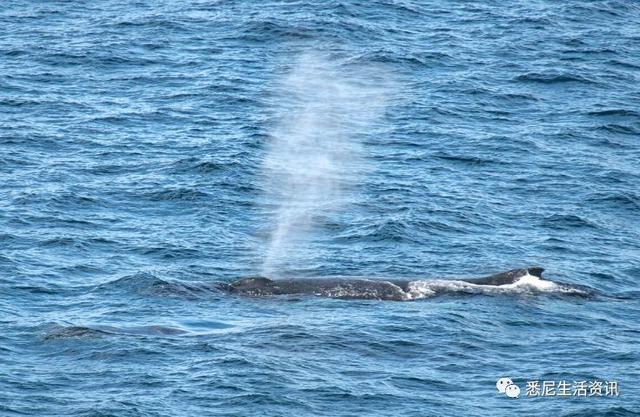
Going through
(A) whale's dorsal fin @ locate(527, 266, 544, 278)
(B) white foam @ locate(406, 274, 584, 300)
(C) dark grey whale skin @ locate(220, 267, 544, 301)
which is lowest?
(B) white foam @ locate(406, 274, 584, 300)

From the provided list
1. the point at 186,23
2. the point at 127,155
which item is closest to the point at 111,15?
the point at 186,23

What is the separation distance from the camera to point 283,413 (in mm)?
37375

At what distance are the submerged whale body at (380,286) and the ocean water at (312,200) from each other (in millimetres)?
→ 535

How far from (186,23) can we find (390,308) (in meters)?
41.5

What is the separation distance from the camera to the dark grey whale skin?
46500 mm

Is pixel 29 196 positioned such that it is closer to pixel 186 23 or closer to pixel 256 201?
pixel 256 201

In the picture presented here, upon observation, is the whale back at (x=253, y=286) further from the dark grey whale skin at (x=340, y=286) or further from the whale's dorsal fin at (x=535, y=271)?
the whale's dorsal fin at (x=535, y=271)

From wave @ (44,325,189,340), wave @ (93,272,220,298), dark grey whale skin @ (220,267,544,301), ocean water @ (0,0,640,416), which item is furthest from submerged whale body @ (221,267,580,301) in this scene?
wave @ (44,325,189,340)

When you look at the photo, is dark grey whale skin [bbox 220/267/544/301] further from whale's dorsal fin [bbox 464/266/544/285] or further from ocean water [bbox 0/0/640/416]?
ocean water [bbox 0/0/640/416]

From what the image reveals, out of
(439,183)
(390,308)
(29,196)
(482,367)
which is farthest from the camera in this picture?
(439,183)

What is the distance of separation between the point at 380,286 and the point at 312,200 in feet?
37.6

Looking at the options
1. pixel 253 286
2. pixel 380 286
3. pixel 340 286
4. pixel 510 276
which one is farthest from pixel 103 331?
pixel 510 276

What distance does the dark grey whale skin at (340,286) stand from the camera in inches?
1831

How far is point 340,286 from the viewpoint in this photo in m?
46.8
